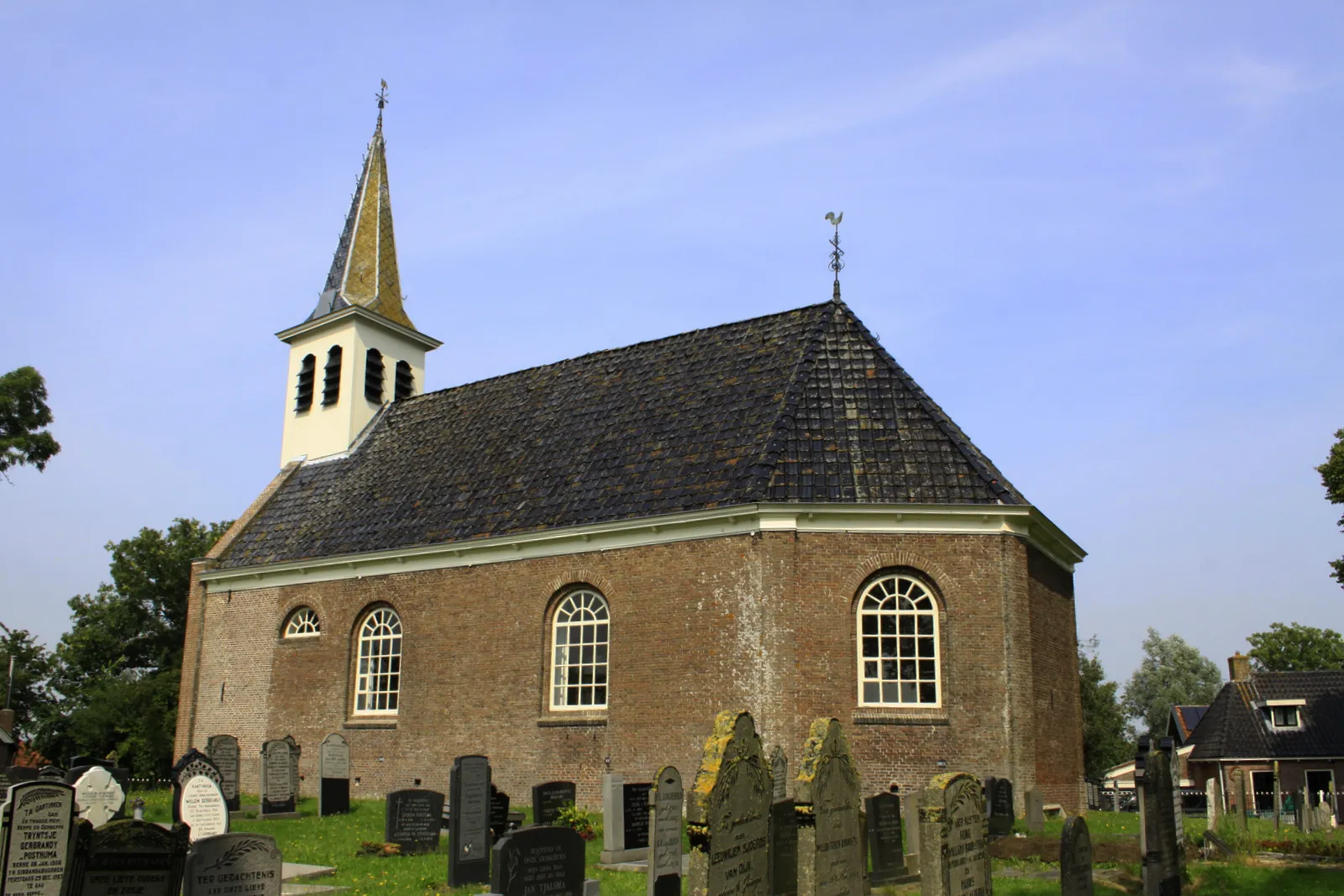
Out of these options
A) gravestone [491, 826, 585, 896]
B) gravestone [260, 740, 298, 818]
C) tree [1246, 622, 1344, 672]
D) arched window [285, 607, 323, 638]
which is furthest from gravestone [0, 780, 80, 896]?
tree [1246, 622, 1344, 672]

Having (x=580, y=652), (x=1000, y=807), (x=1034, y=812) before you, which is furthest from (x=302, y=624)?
(x=1034, y=812)

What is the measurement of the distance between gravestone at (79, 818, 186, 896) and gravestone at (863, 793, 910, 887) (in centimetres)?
768

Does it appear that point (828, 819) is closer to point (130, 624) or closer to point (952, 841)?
point (952, 841)

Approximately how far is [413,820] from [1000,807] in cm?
840

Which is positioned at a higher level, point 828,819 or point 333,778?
point 828,819

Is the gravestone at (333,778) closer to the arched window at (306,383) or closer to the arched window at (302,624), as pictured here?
the arched window at (302,624)

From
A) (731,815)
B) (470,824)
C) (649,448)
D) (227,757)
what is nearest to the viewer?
(731,815)

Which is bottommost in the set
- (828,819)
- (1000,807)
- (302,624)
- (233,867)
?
(1000,807)

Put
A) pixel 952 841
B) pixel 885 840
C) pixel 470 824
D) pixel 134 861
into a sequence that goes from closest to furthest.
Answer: pixel 134 861
pixel 952 841
pixel 470 824
pixel 885 840

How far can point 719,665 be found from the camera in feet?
59.6

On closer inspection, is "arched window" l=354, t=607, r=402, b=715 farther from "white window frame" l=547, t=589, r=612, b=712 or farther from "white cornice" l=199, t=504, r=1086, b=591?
"white window frame" l=547, t=589, r=612, b=712

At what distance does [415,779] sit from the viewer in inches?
842

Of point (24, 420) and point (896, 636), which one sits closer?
point (896, 636)

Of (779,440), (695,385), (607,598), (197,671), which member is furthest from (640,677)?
(197,671)
